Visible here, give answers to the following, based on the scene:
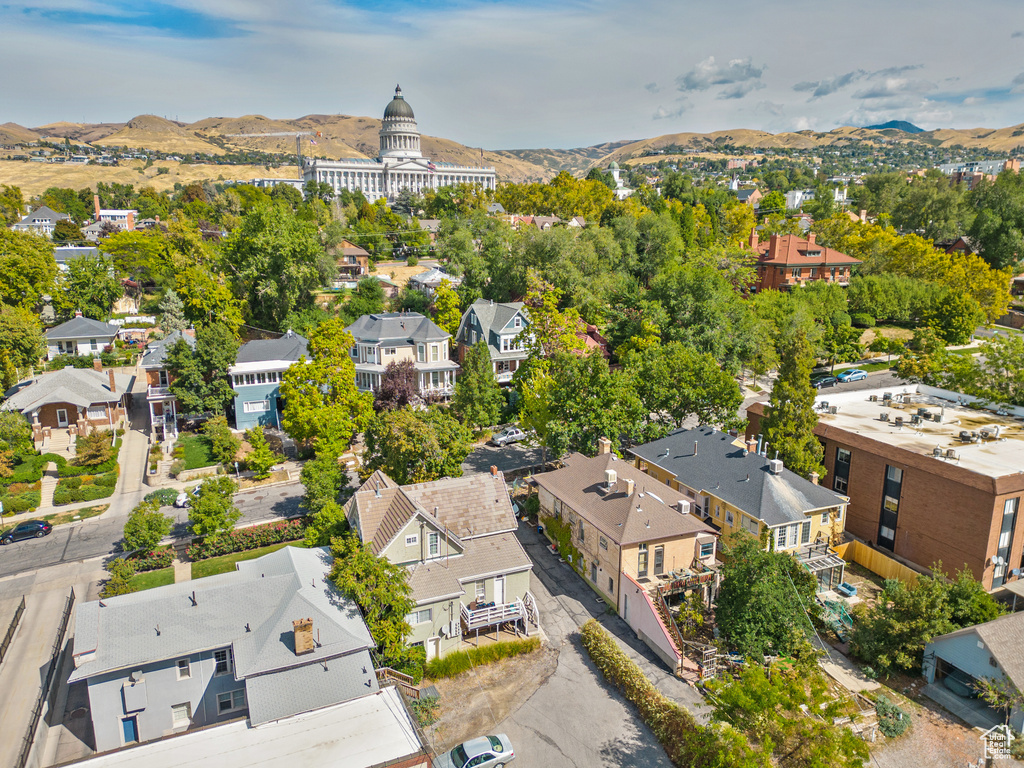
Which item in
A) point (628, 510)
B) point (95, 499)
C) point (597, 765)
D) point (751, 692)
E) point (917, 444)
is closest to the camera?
point (751, 692)

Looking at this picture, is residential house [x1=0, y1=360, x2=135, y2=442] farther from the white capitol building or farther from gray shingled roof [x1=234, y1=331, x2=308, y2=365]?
the white capitol building

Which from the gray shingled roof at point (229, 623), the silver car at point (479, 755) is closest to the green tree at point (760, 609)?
the silver car at point (479, 755)

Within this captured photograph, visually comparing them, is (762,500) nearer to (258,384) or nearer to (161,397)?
(258,384)

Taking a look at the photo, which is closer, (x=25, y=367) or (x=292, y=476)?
(x=292, y=476)

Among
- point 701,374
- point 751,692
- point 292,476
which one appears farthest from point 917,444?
point 292,476

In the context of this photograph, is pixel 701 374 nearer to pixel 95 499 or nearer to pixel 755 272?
pixel 95 499

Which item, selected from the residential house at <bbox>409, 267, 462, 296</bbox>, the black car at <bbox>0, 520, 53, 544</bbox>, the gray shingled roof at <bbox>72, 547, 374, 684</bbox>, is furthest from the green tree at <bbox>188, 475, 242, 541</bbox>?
the residential house at <bbox>409, 267, 462, 296</bbox>
